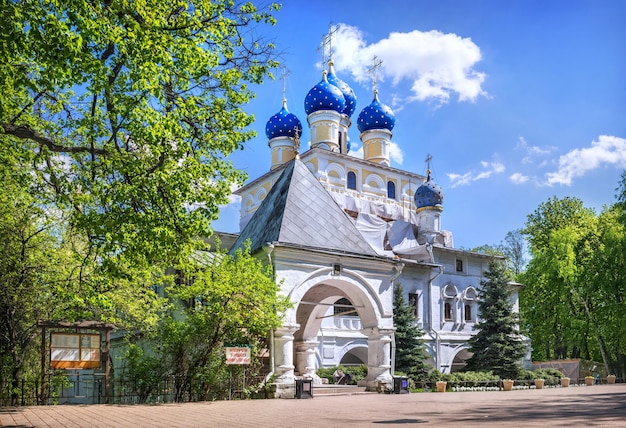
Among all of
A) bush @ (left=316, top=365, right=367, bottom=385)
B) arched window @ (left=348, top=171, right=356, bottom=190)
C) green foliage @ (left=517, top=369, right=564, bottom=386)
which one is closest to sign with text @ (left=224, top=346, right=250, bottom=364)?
bush @ (left=316, top=365, right=367, bottom=385)

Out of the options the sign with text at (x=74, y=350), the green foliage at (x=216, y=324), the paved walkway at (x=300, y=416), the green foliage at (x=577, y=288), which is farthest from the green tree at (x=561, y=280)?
the sign with text at (x=74, y=350)

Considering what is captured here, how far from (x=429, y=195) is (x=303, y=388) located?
2520cm

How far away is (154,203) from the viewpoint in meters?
10.2

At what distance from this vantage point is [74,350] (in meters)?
14.7

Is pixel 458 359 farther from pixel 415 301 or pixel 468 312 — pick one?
pixel 415 301

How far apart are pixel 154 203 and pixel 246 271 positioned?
18.9 feet

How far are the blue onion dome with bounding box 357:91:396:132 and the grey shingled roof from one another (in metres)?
27.1

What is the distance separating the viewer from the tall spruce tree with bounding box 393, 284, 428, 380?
28984 millimetres

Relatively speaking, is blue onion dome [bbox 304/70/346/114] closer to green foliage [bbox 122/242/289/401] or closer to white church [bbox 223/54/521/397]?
white church [bbox 223/54/521/397]

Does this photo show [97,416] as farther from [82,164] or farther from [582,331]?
[582,331]

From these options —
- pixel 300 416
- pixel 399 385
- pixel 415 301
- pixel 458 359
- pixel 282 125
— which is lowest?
pixel 458 359

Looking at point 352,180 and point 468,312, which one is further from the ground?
point 352,180

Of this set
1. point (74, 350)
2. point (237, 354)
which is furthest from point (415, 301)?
point (74, 350)

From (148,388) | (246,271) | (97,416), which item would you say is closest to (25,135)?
(97,416)
